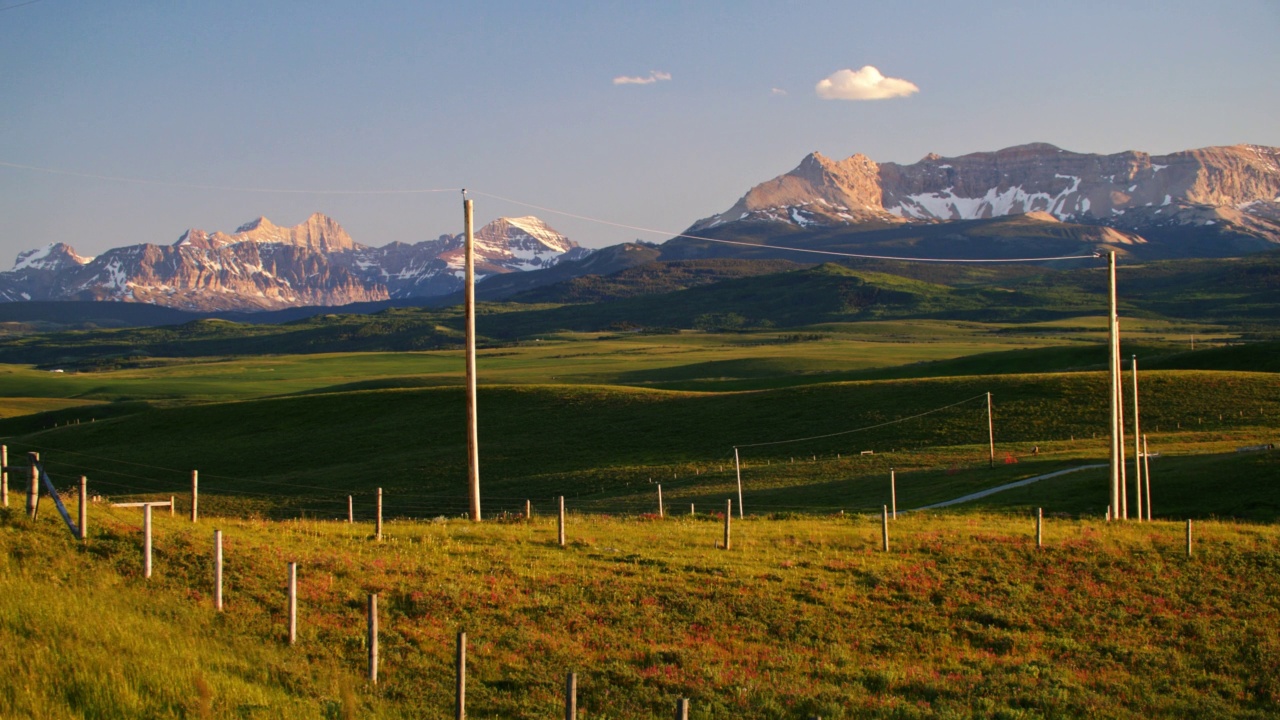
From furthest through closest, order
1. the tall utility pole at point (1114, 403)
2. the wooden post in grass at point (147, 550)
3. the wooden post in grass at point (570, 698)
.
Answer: the tall utility pole at point (1114, 403)
the wooden post in grass at point (147, 550)
the wooden post in grass at point (570, 698)

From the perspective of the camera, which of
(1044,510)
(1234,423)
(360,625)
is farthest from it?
(1234,423)

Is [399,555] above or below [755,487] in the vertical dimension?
above

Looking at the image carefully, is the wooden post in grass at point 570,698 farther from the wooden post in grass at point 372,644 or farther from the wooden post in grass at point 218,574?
the wooden post in grass at point 218,574

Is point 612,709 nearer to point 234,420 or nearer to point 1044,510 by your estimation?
point 1044,510

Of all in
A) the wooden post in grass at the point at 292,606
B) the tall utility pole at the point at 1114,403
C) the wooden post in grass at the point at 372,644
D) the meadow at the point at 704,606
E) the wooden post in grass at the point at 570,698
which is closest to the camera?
the wooden post in grass at the point at 570,698

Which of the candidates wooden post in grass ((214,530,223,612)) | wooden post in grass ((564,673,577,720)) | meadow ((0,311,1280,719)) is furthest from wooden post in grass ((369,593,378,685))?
wooden post in grass ((564,673,577,720))

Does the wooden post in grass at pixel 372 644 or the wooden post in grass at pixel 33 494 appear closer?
the wooden post in grass at pixel 372 644

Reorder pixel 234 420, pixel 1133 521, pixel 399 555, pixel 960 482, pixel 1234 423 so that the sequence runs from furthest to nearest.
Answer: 1. pixel 234 420
2. pixel 1234 423
3. pixel 960 482
4. pixel 1133 521
5. pixel 399 555

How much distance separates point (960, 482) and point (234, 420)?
6302cm

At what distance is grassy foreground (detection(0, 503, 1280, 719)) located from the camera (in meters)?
15.0

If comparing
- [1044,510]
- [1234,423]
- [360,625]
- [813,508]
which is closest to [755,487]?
[813,508]

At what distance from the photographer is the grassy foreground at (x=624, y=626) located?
15023 mm

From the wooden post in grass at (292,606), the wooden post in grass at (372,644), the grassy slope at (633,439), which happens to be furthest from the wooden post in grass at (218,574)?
the grassy slope at (633,439)

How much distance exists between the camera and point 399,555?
74.2 feet
